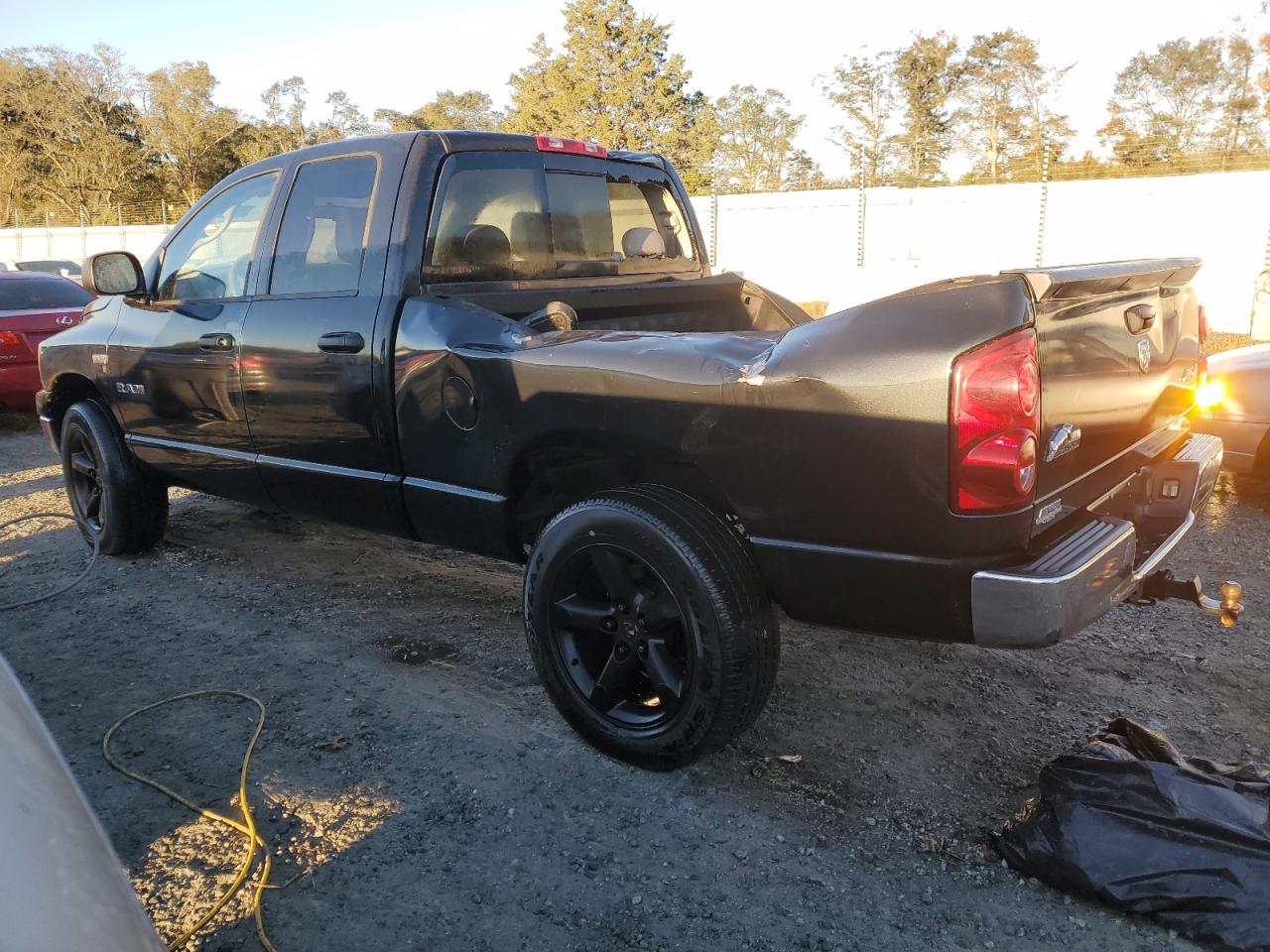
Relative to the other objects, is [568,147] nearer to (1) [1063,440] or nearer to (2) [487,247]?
(2) [487,247]

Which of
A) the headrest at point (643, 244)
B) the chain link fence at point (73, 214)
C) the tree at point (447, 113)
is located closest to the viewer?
the headrest at point (643, 244)

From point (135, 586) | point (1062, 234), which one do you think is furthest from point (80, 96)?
point (135, 586)

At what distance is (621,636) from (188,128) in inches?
2584

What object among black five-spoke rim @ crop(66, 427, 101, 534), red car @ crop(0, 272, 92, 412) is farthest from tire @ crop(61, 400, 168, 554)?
red car @ crop(0, 272, 92, 412)

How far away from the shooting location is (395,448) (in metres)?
3.46

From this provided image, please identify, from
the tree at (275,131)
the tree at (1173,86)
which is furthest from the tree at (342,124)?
the tree at (1173,86)

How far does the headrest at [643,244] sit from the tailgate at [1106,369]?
7.01ft

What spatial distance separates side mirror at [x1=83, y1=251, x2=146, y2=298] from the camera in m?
4.37

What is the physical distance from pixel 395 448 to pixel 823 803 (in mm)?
1878

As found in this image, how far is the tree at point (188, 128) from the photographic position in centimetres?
5791

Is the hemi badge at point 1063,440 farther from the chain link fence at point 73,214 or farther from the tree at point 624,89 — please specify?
the chain link fence at point 73,214

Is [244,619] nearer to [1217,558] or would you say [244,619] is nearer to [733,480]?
[733,480]

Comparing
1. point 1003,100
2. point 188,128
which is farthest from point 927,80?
point 188,128

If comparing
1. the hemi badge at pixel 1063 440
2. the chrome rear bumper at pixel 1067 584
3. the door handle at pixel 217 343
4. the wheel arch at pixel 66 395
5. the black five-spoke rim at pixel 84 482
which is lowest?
the black five-spoke rim at pixel 84 482
